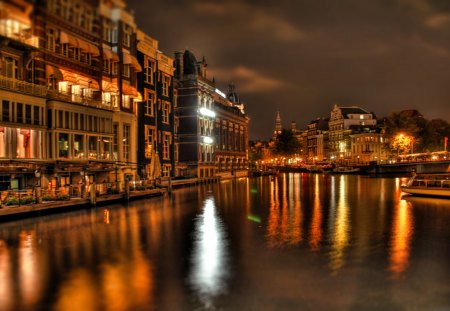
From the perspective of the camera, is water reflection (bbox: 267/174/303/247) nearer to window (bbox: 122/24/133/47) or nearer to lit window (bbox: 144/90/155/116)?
window (bbox: 122/24/133/47)

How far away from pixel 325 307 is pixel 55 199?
104ft

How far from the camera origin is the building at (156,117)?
66.6m

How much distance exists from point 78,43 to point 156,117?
69354 millimetres

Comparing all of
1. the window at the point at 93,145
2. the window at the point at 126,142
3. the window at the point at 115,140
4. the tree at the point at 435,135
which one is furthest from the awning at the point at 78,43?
the tree at the point at 435,135

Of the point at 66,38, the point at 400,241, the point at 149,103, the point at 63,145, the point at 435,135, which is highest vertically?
the point at 149,103

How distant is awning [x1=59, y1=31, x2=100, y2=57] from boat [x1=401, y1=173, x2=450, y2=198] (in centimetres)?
5613

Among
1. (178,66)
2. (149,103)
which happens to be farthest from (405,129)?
(149,103)

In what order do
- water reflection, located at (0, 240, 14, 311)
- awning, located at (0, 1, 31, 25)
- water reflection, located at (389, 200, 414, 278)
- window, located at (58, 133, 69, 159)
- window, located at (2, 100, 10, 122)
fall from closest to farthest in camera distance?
1. awning, located at (0, 1, 31, 25)
2. water reflection, located at (0, 240, 14, 311)
3. water reflection, located at (389, 200, 414, 278)
4. window, located at (2, 100, 10, 122)
5. window, located at (58, 133, 69, 159)

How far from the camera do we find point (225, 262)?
64.1 feet

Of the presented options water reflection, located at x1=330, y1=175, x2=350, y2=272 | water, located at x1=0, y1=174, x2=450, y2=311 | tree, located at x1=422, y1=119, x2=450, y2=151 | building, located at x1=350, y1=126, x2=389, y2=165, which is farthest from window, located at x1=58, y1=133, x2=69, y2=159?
building, located at x1=350, y1=126, x2=389, y2=165

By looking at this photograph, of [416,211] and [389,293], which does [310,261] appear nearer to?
[389,293]

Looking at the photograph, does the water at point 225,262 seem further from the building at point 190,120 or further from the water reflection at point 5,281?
the building at point 190,120

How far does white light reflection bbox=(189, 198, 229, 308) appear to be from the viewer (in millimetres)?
15102

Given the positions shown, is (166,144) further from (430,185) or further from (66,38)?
(66,38)
